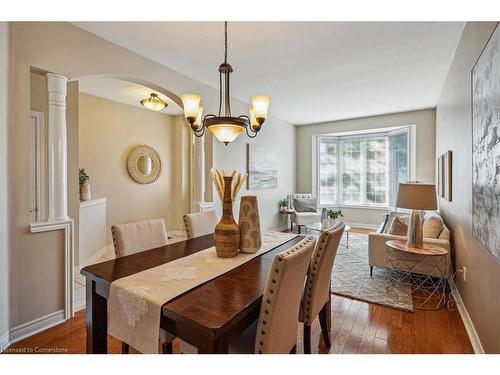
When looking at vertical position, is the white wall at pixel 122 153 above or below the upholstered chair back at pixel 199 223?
above

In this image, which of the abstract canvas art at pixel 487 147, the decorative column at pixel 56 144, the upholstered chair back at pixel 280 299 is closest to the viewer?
the upholstered chair back at pixel 280 299

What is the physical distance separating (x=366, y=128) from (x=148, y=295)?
5.71 m

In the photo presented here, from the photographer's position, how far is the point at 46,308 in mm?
2129

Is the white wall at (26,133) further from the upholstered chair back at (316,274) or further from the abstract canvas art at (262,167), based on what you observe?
the abstract canvas art at (262,167)

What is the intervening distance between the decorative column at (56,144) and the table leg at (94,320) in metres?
1.04

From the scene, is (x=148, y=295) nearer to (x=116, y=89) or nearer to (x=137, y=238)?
(x=137, y=238)

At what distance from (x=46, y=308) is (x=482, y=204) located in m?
3.28

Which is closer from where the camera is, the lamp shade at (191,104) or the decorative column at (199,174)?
the lamp shade at (191,104)

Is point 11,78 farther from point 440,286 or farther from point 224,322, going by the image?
point 440,286

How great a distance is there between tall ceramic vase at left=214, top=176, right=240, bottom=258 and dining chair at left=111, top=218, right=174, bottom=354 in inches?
24.1

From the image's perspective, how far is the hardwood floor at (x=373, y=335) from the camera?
1.88 m

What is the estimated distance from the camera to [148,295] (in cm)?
121

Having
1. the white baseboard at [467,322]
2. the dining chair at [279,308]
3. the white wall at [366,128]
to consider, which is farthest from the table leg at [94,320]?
the white wall at [366,128]
